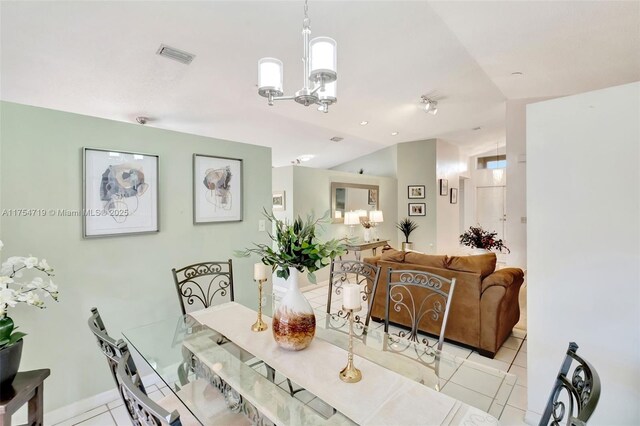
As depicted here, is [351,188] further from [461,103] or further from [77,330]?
[77,330]

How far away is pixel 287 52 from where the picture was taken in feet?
9.71

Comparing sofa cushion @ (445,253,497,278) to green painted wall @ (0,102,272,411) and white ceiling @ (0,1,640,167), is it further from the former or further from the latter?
green painted wall @ (0,102,272,411)

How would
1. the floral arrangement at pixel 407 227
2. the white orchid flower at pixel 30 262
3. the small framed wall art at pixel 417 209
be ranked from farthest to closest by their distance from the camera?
the floral arrangement at pixel 407 227 < the small framed wall art at pixel 417 209 < the white orchid flower at pixel 30 262

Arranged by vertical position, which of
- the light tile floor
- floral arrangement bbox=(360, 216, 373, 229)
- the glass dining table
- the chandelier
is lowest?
the light tile floor

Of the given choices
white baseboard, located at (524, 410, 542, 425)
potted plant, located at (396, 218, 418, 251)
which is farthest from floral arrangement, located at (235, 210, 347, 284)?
potted plant, located at (396, 218, 418, 251)

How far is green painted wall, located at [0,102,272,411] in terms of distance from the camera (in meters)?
1.85

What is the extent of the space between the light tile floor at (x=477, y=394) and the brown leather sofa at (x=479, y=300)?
0.10m

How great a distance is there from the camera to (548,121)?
1807mm

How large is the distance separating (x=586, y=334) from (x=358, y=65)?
3127 mm

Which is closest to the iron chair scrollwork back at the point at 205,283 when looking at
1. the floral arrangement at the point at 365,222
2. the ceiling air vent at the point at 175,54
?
the ceiling air vent at the point at 175,54

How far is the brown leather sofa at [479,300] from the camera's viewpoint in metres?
2.62

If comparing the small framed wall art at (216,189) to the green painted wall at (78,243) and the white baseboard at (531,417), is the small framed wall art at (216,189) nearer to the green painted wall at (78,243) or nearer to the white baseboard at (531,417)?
the green painted wall at (78,243)

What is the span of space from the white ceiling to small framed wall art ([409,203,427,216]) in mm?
2785

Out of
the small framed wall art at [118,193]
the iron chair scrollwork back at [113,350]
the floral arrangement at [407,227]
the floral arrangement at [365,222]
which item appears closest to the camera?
the iron chair scrollwork back at [113,350]
